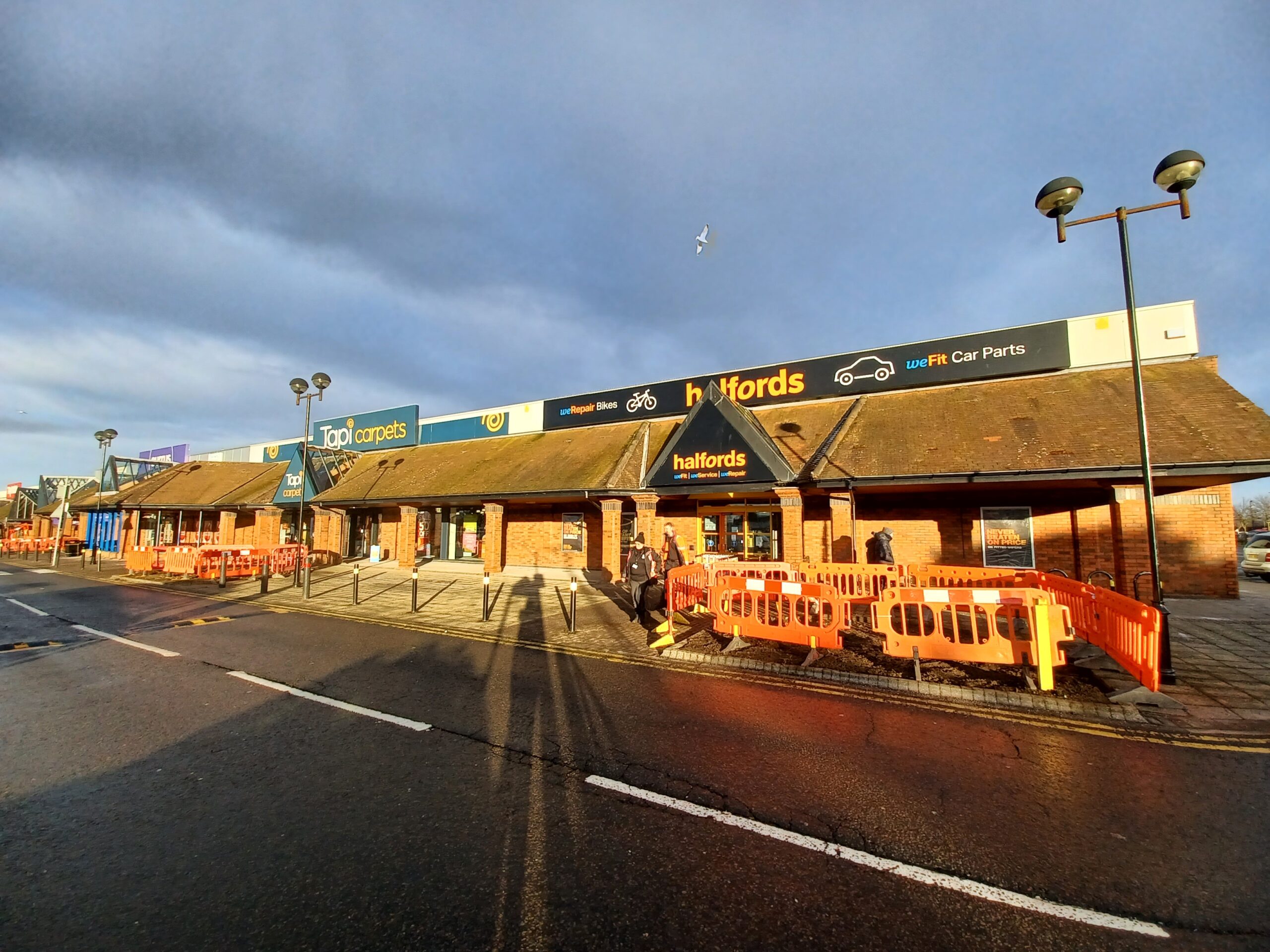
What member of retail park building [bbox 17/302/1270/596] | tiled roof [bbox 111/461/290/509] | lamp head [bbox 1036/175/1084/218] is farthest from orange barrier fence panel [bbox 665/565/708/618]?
tiled roof [bbox 111/461/290/509]

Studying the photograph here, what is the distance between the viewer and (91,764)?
4707 mm

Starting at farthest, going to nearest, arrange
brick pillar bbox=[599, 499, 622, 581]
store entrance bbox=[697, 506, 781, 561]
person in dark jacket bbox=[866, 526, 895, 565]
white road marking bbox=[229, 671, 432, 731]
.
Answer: store entrance bbox=[697, 506, 781, 561]
brick pillar bbox=[599, 499, 622, 581]
person in dark jacket bbox=[866, 526, 895, 565]
white road marking bbox=[229, 671, 432, 731]

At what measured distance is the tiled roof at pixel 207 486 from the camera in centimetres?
2811

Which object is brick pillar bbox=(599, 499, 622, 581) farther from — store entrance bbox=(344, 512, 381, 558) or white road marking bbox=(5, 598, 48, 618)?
store entrance bbox=(344, 512, 381, 558)

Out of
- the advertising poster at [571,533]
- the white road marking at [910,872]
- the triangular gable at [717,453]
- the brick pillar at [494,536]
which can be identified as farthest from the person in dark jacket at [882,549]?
the brick pillar at [494,536]

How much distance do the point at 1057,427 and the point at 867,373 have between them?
6036 millimetres

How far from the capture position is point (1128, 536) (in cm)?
1288

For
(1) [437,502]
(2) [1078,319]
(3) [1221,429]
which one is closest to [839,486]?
(3) [1221,429]

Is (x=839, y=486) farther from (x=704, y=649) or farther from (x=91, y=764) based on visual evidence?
(x=91, y=764)

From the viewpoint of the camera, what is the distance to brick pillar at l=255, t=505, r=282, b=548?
1029 inches

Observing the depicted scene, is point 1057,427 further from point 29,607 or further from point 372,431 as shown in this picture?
point 372,431

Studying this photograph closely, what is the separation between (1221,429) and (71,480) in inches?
2848

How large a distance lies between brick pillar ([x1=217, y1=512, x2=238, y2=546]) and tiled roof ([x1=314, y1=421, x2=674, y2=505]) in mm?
6627

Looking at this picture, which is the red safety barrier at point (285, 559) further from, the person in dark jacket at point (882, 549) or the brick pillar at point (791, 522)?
the person in dark jacket at point (882, 549)
